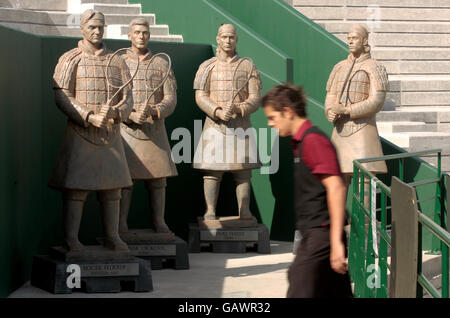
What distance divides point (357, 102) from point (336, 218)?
15.7 feet

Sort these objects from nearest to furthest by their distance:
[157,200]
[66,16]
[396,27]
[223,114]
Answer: [157,200]
[223,114]
[66,16]
[396,27]

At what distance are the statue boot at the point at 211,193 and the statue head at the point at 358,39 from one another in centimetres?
173

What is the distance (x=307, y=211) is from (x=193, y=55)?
17.9 feet

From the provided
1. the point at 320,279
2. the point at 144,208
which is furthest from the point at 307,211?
the point at 144,208

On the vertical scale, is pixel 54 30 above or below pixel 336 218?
above

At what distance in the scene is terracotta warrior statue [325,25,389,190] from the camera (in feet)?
31.6

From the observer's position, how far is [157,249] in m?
9.17

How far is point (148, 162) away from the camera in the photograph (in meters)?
9.13

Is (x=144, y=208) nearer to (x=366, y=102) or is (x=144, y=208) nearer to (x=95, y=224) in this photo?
(x=95, y=224)

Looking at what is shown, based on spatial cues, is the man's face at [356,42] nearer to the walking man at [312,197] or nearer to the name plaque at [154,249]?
the name plaque at [154,249]

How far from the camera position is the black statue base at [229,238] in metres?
9.95

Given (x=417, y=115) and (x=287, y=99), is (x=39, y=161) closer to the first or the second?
(x=287, y=99)

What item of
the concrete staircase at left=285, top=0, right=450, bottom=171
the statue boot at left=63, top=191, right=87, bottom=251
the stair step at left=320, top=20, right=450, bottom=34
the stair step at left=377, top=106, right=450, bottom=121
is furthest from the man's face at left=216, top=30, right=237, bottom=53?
the stair step at left=320, top=20, right=450, bottom=34

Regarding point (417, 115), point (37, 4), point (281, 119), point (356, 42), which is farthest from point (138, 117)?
point (417, 115)
